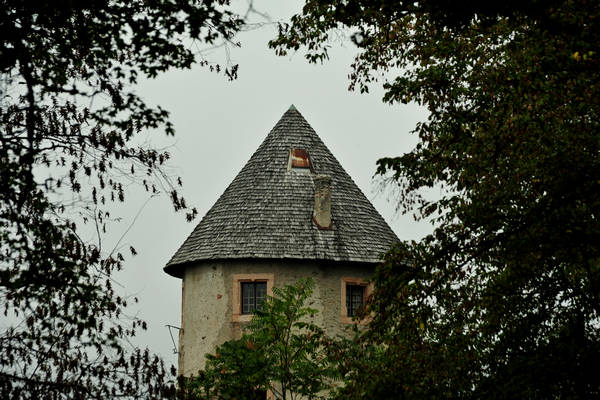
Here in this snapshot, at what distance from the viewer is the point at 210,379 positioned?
1508 centimetres

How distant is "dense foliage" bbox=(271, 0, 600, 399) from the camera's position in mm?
9906

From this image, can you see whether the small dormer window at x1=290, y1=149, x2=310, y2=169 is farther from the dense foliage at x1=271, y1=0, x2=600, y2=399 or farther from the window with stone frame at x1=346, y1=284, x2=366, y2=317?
the dense foliage at x1=271, y1=0, x2=600, y2=399

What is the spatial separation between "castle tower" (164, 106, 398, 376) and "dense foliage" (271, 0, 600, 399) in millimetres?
10149

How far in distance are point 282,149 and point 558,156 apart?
14.9 m

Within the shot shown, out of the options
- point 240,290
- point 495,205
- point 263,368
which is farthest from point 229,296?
point 495,205

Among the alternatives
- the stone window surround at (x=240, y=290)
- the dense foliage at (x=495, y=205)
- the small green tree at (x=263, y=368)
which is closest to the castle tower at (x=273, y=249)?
the stone window surround at (x=240, y=290)

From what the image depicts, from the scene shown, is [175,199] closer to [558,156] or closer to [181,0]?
[181,0]

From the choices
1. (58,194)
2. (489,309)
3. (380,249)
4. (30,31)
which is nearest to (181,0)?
(30,31)

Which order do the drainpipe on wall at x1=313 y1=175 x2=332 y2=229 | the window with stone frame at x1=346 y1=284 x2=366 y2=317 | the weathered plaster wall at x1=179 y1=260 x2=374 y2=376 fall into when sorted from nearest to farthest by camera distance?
the weathered plaster wall at x1=179 y1=260 x2=374 y2=376
the window with stone frame at x1=346 y1=284 x2=366 y2=317
the drainpipe on wall at x1=313 y1=175 x2=332 y2=229

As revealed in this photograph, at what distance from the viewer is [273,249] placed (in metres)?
22.4

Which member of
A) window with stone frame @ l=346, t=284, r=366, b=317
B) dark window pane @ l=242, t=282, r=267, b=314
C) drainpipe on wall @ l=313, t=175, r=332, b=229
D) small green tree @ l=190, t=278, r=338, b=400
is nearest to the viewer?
small green tree @ l=190, t=278, r=338, b=400

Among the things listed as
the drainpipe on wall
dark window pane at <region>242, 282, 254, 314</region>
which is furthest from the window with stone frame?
dark window pane at <region>242, 282, 254, 314</region>

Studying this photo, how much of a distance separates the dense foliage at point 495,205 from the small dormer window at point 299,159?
12.3 metres

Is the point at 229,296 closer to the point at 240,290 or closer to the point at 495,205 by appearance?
the point at 240,290
